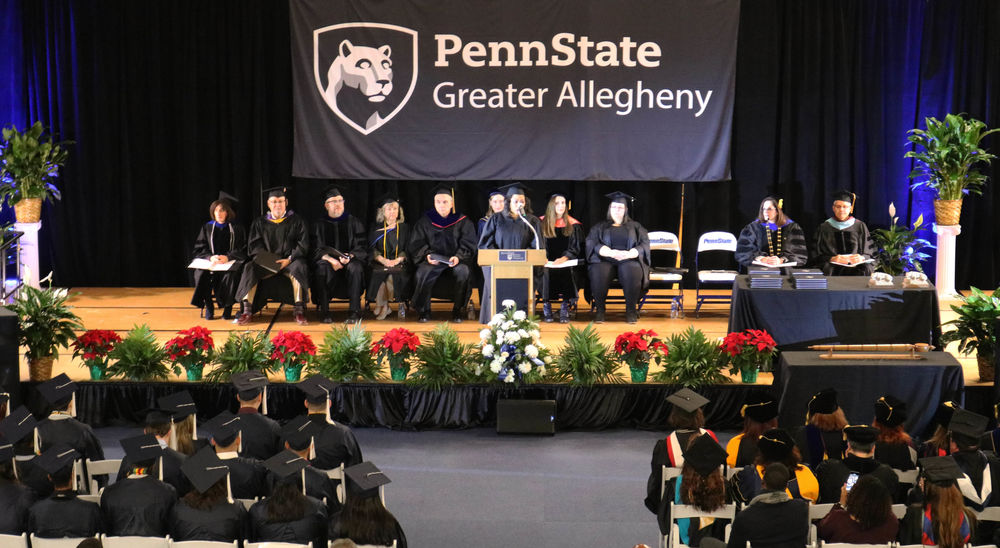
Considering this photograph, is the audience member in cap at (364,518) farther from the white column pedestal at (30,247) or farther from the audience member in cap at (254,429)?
the white column pedestal at (30,247)

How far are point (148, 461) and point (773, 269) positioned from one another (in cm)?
721

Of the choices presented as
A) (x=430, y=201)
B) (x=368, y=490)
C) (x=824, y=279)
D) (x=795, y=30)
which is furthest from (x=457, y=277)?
(x=368, y=490)

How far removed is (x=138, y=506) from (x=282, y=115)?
870cm

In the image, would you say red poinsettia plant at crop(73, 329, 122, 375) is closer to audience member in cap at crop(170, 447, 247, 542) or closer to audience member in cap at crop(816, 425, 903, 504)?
audience member in cap at crop(170, 447, 247, 542)

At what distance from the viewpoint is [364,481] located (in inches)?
182

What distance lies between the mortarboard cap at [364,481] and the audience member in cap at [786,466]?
5.43 feet

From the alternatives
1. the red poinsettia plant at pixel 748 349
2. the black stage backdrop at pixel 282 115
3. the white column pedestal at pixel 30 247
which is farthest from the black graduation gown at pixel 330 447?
the black stage backdrop at pixel 282 115

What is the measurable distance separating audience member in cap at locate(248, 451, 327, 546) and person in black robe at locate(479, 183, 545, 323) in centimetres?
627

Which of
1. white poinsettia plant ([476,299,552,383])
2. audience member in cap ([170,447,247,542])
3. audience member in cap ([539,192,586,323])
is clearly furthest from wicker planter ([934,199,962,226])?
audience member in cap ([170,447,247,542])

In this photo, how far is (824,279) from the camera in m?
8.88

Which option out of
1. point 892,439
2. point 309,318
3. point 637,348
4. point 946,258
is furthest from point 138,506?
point 946,258

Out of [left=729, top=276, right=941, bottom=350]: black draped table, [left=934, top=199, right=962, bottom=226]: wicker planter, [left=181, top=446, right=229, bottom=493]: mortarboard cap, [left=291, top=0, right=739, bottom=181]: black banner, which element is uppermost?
[left=291, top=0, right=739, bottom=181]: black banner

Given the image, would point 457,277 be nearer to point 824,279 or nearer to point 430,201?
point 430,201

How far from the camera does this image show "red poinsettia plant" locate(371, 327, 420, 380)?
8.24 m
